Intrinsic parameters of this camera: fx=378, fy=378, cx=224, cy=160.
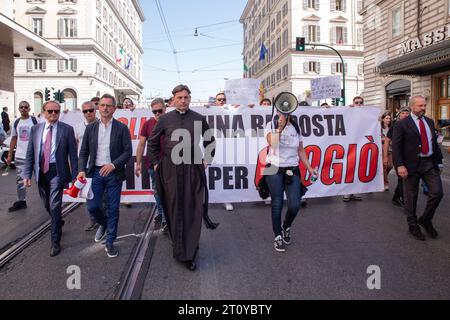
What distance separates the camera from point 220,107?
718cm

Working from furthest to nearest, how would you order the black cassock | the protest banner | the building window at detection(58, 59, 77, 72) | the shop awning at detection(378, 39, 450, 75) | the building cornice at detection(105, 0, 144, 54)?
the building cornice at detection(105, 0, 144, 54) < the building window at detection(58, 59, 77, 72) < the shop awning at detection(378, 39, 450, 75) < the protest banner < the black cassock

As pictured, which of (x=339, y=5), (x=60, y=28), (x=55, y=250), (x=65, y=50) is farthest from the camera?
(x=339, y=5)

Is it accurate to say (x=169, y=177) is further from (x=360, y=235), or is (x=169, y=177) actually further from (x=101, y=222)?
(x=360, y=235)

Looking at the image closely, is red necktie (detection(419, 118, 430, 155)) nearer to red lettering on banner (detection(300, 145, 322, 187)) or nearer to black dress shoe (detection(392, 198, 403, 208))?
black dress shoe (detection(392, 198, 403, 208))

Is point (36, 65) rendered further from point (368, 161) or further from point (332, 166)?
point (368, 161)

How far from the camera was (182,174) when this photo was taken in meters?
4.11

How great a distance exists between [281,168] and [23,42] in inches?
912

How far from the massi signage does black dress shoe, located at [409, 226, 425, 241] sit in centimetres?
1774

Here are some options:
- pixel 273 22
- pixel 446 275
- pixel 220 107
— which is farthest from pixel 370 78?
pixel 273 22

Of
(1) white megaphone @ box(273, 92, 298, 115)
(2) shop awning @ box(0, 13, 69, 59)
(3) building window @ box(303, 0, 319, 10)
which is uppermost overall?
(3) building window @ box(303, 0, 319, 10)

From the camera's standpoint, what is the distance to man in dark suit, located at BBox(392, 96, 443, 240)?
5000mm

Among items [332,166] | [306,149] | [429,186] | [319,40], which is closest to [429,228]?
[429,186]

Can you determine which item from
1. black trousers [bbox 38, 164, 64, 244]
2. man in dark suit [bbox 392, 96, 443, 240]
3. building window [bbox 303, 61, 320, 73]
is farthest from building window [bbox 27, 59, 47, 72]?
man in dark suit [bbox 392, 96, 443, 240]
